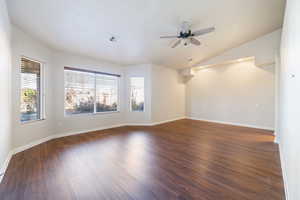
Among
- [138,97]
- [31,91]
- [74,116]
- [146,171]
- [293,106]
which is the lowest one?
[146,171]

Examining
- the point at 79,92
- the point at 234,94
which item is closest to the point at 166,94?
the point at 234,94

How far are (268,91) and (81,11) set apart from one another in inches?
261

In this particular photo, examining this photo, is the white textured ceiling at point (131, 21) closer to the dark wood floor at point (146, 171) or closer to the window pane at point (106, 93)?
the window pane at point (106, 93)

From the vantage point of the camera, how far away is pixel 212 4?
112 inches

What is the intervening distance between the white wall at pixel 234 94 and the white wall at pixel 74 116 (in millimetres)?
4431

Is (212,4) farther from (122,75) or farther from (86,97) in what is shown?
(86,97)

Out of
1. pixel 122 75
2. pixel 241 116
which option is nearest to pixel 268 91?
pixel 241 116

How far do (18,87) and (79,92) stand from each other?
1758mm

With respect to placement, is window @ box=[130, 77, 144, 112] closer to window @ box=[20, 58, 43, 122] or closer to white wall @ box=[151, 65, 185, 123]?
white wall @ box=[151, 65, 185, 123]

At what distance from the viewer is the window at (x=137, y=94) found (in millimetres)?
5898

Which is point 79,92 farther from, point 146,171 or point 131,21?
point 146,171

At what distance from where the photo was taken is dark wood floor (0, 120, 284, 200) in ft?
5.72

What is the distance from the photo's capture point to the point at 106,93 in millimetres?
5398

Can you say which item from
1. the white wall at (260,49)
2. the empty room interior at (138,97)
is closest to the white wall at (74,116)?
the empty room interior at (138,97)
